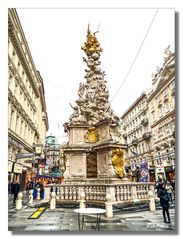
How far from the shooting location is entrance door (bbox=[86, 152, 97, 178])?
6.40 m

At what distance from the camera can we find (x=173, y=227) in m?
3.45

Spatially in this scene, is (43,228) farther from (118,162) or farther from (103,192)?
(118,162)

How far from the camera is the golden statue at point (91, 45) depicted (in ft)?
28.6

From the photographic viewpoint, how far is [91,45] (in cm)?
876

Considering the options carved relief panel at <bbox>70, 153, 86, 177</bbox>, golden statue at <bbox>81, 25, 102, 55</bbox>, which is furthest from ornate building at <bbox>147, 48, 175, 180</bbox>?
golden statue at <bbox>81, 25, 102, 55</bbox>

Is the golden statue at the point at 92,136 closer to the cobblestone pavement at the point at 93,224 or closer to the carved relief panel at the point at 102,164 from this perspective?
the carved relief panel at the point at 102,164

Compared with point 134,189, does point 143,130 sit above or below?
above

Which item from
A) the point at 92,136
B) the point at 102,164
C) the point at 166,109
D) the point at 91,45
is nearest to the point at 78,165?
the point at 102,164

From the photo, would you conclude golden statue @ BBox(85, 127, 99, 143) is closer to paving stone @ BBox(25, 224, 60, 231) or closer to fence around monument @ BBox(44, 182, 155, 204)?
fence around monument @ BBox(44, 182, 155, 204)

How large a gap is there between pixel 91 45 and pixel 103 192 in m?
6.58

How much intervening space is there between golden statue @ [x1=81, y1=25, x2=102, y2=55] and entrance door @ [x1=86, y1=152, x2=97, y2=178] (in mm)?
4923
